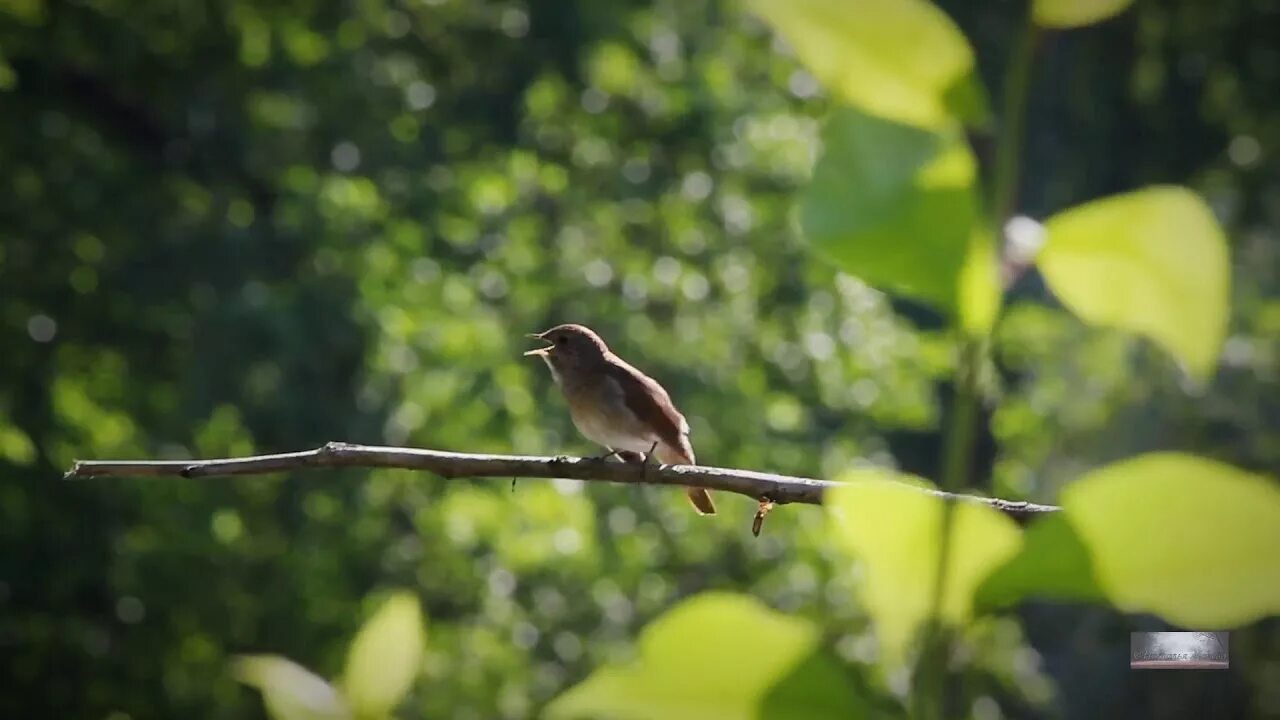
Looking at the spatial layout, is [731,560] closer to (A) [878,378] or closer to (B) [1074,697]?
(A) [878,378]

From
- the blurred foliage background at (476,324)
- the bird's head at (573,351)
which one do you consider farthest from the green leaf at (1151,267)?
the blurred foliage background at (476,324)

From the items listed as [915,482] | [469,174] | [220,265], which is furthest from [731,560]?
[915,482]

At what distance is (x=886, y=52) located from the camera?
6.1 inches

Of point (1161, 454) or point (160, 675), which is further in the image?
point (160, 675)

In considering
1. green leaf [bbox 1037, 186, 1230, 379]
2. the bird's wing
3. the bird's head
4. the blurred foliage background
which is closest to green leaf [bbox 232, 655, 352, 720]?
green leaf [bbox 1037, 186, 1230, 379]

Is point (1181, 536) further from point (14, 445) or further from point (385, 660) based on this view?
point (14, 445)

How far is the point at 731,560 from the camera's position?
311 cm

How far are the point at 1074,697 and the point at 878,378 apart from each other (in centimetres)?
75

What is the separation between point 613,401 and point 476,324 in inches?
68.2

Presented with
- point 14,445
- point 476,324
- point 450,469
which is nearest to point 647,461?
point 450,469

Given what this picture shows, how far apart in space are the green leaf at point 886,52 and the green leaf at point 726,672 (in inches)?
2.1

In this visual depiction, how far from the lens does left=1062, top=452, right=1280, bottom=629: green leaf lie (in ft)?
0.44

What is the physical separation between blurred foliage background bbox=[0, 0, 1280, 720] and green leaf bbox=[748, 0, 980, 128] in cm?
232

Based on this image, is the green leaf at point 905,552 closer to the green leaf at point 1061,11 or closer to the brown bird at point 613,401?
the green leaf at point 1061,11
